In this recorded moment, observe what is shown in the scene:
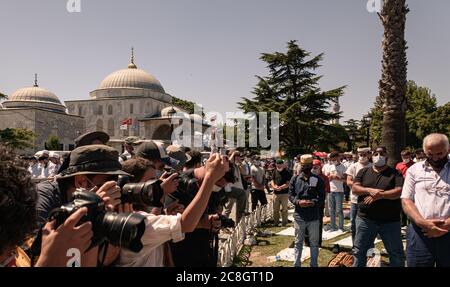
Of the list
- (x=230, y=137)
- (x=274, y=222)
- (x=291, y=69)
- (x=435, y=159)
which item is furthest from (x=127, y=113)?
(x=435, y=159)

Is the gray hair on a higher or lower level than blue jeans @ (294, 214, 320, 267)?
higher

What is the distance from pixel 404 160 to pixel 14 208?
Result: 9.23 m

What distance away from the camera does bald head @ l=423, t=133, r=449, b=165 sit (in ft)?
13.7

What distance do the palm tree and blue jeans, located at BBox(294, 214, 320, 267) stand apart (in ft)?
15.0

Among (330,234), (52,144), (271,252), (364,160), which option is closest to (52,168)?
(271,252)

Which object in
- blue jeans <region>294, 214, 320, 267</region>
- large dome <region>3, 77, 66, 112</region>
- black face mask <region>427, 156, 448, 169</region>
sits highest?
large dome <region>3, 77, 66, 112</region>

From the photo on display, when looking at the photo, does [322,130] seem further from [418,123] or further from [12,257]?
[12,257]

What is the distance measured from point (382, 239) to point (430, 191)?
54.0 inches

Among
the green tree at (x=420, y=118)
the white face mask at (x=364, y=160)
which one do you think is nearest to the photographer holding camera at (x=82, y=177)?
the white face mask at (x=364, y=160)

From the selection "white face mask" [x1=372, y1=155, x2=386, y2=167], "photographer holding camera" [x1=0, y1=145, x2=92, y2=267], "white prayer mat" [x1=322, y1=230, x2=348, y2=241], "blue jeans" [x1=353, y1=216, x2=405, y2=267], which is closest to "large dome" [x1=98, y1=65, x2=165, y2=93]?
"white prayer mat" [x1=322, y1=230, x2=348, y2=241]

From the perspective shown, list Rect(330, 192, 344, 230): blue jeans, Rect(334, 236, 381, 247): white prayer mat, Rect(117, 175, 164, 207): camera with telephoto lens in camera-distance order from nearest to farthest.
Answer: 1. Rect(117, 175, 164, 207): camera with telephoto lens
2. Rect(334, 236, 381, 247): white prayer mat
3. Rect(330, 192, 344, 230): blue jeans

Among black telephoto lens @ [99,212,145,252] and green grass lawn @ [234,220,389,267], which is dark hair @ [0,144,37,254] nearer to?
black telephoto lens @ [99,212,145,252]

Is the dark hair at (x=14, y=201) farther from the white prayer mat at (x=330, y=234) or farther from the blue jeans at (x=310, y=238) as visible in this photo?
the white prayer mat at (x=330, y=234)

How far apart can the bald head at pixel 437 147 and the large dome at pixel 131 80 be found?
71.7 metres
